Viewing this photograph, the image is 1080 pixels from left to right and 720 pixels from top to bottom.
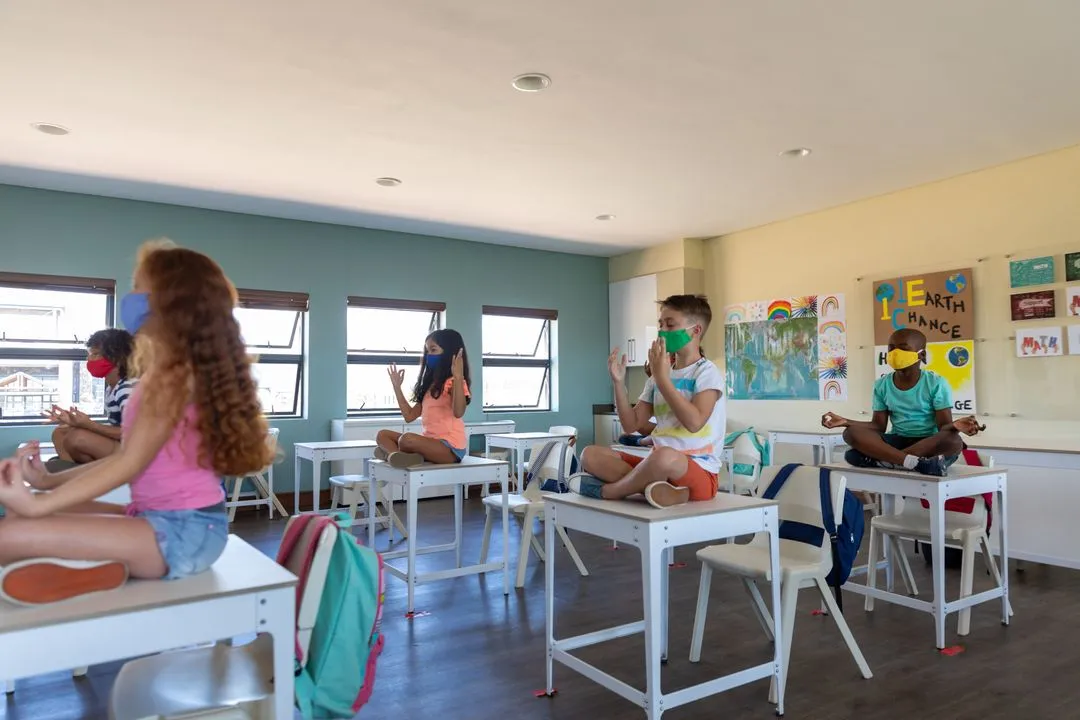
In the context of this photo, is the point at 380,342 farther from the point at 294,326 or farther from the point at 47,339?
the point at 47,339

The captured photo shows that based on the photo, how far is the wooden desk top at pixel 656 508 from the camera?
2.25 meters

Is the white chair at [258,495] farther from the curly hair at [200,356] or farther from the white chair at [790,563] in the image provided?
the curly hair at [200,356]

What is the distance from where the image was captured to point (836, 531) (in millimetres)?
2787

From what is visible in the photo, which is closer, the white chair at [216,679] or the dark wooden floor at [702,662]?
the white chair at [216,679]

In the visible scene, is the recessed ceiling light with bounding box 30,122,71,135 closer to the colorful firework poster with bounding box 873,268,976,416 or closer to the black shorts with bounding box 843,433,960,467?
the black shorts with bounding box 843,433,960,467

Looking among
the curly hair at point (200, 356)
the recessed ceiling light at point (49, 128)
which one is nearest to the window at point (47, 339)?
the recessed ceiling light at point (49, 128)

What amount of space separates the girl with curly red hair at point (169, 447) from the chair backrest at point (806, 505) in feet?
6.52

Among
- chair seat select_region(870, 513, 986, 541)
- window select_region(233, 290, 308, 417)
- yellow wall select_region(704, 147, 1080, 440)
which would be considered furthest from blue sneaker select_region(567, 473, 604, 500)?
window select_region(233, 290, 308, 417)

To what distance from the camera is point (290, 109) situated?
4363mm

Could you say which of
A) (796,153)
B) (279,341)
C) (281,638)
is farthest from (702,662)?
(279,341)

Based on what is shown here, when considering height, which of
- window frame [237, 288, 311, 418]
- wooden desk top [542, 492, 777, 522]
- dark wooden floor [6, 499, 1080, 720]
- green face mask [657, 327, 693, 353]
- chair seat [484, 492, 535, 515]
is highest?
window frame [237, 288, 311, 418]

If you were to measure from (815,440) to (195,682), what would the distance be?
17.8 ft

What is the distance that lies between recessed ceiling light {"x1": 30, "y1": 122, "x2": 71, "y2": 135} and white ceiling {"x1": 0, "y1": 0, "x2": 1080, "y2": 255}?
0.10 meters

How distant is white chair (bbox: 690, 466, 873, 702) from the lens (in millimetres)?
2676
